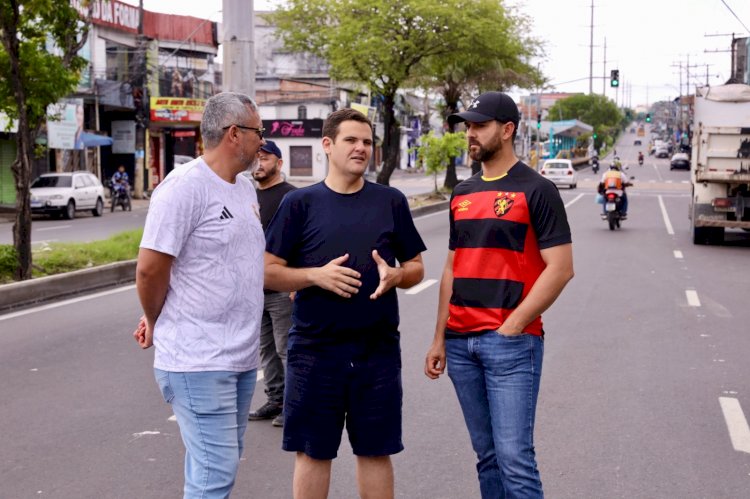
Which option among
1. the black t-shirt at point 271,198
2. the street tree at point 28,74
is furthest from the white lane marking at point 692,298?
the street tree at point 28,74

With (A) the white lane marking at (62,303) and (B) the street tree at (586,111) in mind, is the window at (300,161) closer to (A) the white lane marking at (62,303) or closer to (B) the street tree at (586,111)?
(A) the white lane marking at (62,303)

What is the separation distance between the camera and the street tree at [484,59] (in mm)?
36344

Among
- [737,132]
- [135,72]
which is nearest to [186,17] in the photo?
[135,72]

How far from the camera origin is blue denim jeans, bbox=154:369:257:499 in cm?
364

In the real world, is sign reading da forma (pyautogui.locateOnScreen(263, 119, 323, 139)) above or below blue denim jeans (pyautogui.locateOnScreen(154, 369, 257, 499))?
above

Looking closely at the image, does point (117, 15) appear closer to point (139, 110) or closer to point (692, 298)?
point (139, 110)

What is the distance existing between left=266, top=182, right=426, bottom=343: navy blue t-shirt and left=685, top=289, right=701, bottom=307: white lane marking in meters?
8.90

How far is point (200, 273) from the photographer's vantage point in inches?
144

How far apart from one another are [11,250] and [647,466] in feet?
32.2

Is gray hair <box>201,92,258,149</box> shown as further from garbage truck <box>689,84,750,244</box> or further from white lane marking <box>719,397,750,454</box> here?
garbage truck <box>689,84,750,244</box>

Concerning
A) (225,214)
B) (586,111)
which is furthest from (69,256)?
(586,111)

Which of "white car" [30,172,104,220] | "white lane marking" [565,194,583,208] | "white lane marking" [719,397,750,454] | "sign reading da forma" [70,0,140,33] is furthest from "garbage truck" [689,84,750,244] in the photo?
"sign reading da forma" [70,0,140,33]

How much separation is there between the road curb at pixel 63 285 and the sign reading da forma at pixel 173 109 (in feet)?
95.0

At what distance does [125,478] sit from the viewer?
17.8 feet
